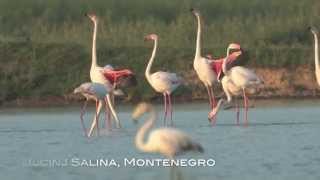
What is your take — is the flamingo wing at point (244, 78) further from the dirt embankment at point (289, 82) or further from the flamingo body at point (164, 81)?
the dirt embankment at point (289, 82)

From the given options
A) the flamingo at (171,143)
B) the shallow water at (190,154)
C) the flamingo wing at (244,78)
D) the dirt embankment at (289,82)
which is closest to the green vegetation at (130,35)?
the dirt embankment at (289,82)

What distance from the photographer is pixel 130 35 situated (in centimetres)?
3030

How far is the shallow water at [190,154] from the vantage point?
1387 centimetres

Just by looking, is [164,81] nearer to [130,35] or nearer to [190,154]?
[190,154]

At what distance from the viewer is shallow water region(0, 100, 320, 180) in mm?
13867

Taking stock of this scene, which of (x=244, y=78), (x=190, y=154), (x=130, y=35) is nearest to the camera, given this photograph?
(x=190, y=154)

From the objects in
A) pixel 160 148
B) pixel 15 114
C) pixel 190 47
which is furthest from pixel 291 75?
pixel 160 148

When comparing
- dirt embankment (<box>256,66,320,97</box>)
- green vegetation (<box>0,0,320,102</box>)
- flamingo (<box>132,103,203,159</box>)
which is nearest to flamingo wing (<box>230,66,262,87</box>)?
dirt embankment (<box>256,66,320,97</box>)

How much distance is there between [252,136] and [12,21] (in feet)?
55.5

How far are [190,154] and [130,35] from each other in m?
15.1

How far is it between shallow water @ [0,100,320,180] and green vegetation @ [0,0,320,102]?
15.2 ft

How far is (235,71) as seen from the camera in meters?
20.5

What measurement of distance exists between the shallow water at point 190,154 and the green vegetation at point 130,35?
462 cm

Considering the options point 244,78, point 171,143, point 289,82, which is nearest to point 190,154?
point 171,143
